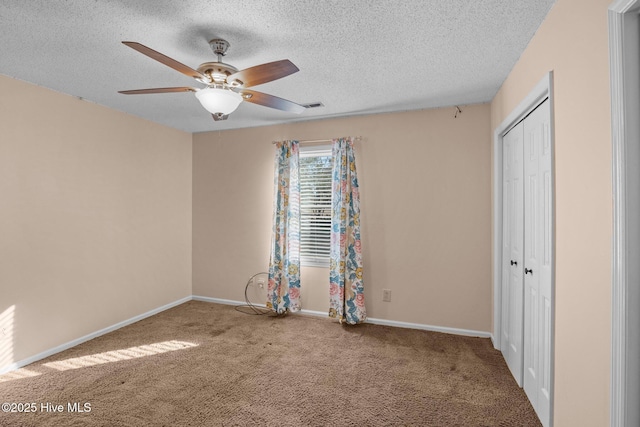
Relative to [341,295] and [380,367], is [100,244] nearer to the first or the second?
[341,295]

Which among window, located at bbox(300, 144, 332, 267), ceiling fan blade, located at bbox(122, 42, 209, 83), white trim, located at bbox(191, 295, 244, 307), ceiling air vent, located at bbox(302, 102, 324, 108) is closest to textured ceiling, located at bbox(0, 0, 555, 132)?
→ ceiling air vent, located at bbox(302, 102, 324, 108)

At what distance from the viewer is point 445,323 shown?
3.40m

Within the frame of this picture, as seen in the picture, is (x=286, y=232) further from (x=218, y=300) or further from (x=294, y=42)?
(x=294, y=42)

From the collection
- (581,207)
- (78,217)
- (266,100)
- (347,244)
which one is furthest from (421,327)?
(78,217)

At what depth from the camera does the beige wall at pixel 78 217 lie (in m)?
2.63

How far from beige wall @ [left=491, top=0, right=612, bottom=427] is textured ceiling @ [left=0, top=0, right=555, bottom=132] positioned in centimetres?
41

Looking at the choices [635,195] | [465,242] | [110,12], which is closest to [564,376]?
[635,195]

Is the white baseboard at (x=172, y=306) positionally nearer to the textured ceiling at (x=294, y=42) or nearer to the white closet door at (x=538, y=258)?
the white closet door at (x=538, y=258)

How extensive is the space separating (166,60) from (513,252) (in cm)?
288

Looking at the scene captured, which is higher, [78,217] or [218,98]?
[218,98]

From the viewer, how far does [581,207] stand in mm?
1394

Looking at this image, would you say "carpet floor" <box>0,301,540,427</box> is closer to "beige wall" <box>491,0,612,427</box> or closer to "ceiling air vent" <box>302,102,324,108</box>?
"beige wall" <box>491,0,612,427</box>

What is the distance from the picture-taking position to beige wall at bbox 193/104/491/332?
3.29 metres

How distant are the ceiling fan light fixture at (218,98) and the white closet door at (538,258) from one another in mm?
1845
